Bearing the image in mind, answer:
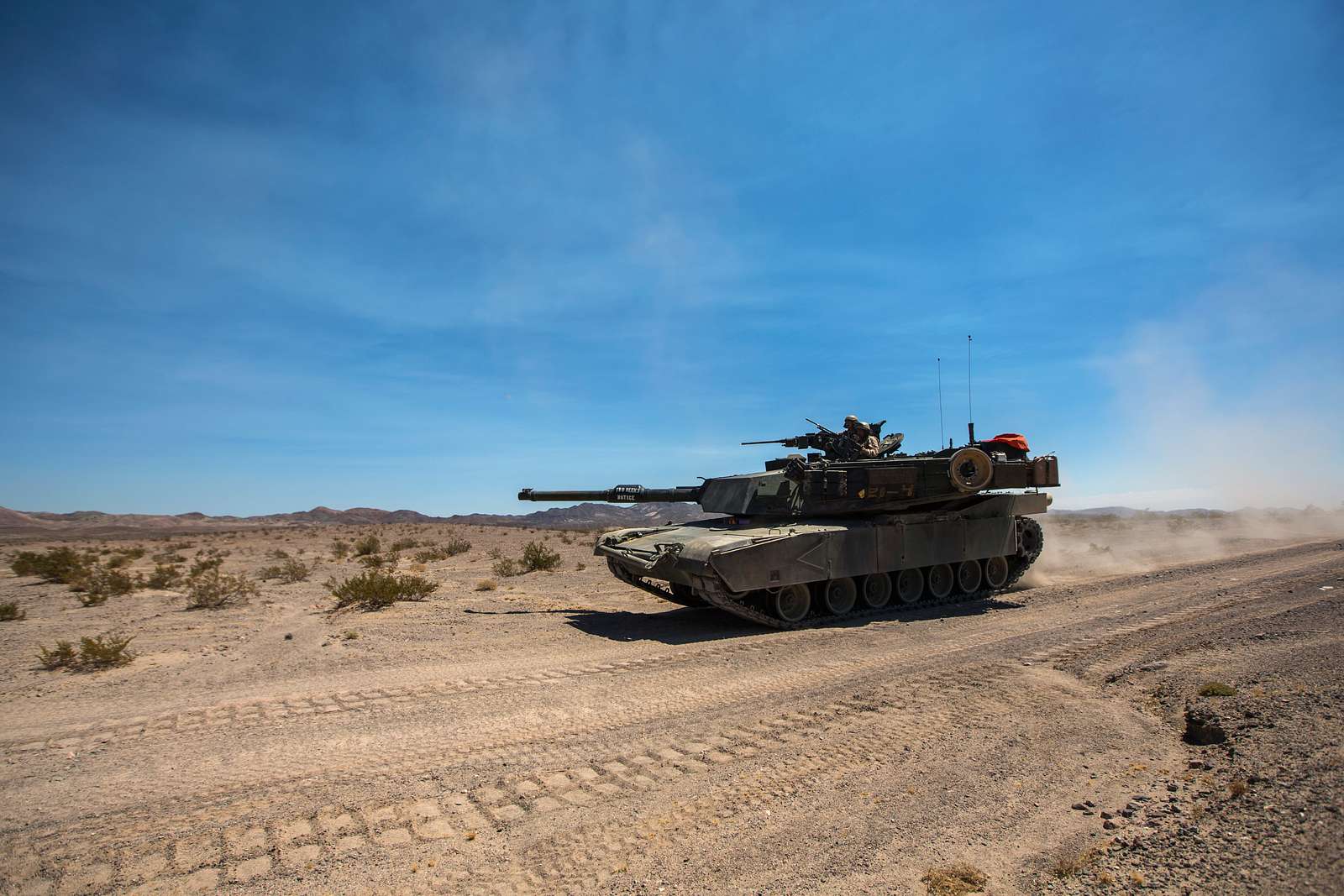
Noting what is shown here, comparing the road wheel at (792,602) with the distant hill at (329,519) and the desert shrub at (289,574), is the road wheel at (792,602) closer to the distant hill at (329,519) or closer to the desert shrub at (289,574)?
the desert shrub at (289,574)

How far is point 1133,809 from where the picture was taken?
13.6 feet

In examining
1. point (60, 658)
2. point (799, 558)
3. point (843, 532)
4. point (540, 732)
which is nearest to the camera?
point (540, 732)

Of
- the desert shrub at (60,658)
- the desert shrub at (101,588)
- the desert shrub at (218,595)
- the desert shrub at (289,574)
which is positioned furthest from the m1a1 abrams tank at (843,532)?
the desert shrub at (101,588)

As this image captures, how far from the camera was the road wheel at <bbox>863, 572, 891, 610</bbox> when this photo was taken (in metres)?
12.5

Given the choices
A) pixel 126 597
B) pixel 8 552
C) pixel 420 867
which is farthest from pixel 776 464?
pixel 8 552

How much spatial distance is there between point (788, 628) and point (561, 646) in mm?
3420

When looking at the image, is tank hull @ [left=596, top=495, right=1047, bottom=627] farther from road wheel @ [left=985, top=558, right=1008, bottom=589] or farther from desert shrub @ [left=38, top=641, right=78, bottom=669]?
desert shrub @ [left=38, top=641, right=78, bottom=669]

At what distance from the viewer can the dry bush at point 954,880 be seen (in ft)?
11.1

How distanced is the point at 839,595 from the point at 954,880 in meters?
8.61

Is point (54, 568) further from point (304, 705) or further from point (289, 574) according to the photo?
point (304, 705)

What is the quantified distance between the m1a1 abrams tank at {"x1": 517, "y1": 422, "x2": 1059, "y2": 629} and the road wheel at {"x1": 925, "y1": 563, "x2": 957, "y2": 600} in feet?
0.09

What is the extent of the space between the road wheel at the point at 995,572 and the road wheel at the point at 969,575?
10.5 inches

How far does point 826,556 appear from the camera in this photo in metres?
11.3

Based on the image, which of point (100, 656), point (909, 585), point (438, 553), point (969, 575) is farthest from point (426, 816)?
point (438, 553)
